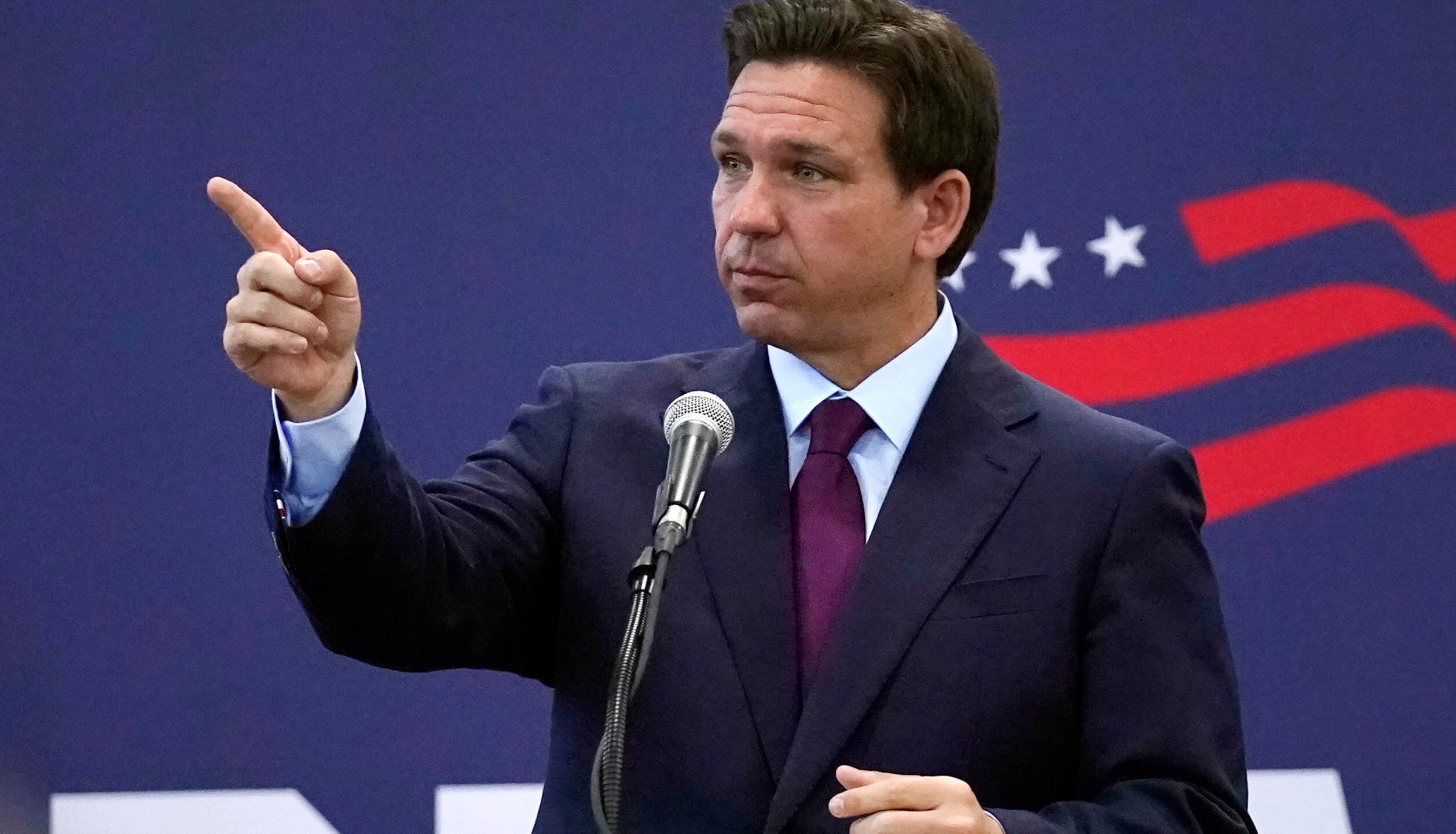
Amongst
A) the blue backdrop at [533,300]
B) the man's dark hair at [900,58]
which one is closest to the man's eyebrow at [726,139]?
the man's dark hair at [900,58]

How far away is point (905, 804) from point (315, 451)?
61cm

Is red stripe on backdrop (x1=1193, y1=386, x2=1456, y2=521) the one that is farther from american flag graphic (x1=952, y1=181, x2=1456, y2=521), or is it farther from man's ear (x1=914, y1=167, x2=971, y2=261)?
man's ear (x1=914, y1=167, x2=971, y2=261)

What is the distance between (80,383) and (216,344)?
23 centimetres

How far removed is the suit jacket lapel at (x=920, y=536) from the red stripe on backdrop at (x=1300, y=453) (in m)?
1.12

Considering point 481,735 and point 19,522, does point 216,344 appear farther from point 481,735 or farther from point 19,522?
point 481,735

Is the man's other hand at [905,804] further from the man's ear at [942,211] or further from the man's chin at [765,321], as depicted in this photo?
the man's ear at [942,211]

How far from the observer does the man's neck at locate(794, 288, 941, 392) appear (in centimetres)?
200

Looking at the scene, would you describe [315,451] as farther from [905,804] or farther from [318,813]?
[318,813]

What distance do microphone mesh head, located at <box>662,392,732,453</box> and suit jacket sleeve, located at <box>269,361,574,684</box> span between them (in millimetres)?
278

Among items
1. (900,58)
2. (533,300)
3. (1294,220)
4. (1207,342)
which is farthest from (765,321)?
(1294,220)

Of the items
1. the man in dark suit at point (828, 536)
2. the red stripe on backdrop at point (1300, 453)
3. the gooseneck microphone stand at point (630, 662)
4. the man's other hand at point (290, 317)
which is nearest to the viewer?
the gooseneck microphone stand at point (630, 662)

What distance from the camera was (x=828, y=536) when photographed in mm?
1864

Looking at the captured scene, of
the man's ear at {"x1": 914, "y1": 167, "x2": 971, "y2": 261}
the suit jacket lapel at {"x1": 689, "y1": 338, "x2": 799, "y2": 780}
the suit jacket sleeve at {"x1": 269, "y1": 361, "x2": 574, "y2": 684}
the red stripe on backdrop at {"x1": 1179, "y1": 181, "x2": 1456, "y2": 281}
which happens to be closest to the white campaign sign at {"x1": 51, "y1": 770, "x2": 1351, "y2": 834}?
the red stripe on backdrop at {"x1": 1179, "y1": 181, "x2": 1456, "y2": 281}

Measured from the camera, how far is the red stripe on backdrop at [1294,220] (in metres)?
3.04
